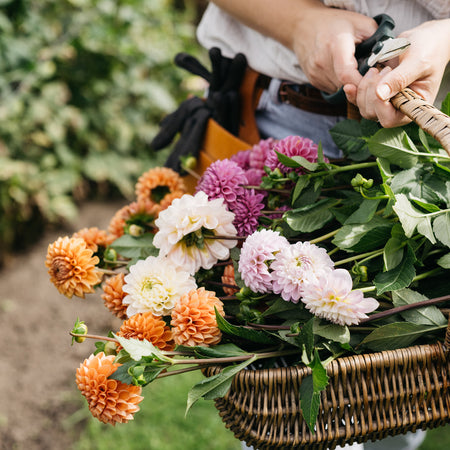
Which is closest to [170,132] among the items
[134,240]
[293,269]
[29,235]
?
[134,240]

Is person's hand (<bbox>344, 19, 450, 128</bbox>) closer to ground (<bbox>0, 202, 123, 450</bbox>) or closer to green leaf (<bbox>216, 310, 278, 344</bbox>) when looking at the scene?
green leaf (<bbox>216, 310, 278, 344</bbox>)

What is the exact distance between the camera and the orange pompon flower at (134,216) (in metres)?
0.95

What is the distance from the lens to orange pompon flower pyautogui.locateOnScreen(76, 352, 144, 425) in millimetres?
647

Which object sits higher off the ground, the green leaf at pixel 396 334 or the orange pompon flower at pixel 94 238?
the green leaf at pixel 396 334

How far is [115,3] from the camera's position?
Answer: 8.46 ft

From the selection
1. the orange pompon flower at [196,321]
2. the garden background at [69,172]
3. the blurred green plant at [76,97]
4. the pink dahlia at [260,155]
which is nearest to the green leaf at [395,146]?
the pink dahlia at [260,155]

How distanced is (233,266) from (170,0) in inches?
115

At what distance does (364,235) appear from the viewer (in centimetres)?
71

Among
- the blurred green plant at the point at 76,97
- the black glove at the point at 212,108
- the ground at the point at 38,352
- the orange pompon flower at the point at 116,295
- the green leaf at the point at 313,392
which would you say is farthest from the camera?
the blurred green plant at the point at 76,97

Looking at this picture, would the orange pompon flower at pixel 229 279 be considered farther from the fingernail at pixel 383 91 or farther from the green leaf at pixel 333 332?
the fingernail at pixel 383 91

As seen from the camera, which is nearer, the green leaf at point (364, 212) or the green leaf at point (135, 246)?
the green leaf at point (364, 212)

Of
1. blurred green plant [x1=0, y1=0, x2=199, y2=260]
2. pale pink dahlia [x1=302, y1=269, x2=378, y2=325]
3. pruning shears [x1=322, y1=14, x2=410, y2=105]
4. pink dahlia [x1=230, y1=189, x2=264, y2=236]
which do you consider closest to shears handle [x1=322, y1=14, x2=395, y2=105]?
pruning shears [x1=322, y1=14, x2=410, y2=105]

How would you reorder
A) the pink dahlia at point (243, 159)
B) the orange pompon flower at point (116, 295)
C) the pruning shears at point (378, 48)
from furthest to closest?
the pink dahlia at point (243, 159) < the orange pompon flower at point (116, 295) < the pruning shears at point (378, 48)

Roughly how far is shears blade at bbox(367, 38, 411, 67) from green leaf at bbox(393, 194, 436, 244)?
0.64ft
